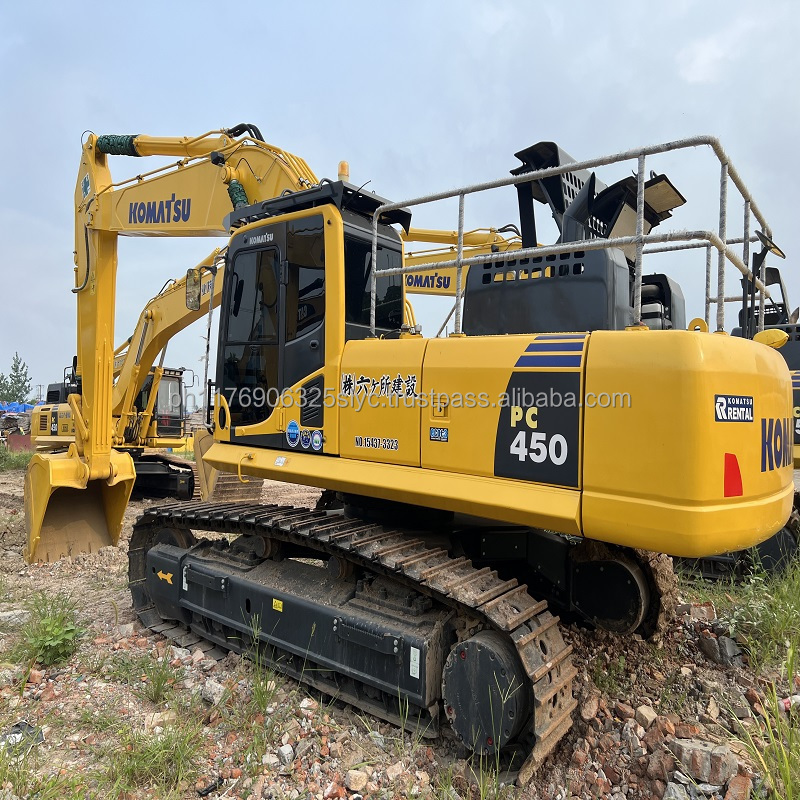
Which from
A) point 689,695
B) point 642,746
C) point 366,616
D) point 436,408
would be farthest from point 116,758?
point 689,695

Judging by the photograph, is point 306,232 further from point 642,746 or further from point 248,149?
point 642,746

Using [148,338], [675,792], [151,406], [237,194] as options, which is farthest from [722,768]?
[151,406]

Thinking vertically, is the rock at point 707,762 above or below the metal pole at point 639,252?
below

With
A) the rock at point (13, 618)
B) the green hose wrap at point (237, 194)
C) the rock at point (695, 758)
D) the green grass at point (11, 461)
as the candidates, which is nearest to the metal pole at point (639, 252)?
the rock at point (695, 758)

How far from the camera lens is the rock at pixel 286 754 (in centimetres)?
294

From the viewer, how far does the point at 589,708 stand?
3.10 meters

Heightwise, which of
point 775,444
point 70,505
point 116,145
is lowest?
point 70,505

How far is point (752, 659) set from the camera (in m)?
3.58

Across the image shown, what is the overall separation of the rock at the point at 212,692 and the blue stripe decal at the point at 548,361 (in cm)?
251

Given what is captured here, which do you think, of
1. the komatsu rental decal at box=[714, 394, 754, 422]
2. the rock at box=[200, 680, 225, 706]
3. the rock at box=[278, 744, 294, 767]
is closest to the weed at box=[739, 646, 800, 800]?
the komatsu rental decal at box=[714, 394, 754, 422]

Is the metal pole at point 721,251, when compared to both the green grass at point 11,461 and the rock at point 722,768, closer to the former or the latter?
the rock at point 722,768

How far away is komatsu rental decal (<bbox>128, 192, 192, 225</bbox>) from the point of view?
6.29 metres

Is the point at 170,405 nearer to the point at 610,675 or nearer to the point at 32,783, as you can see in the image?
the point at 32,783

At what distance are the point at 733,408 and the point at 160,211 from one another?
19.8ft
